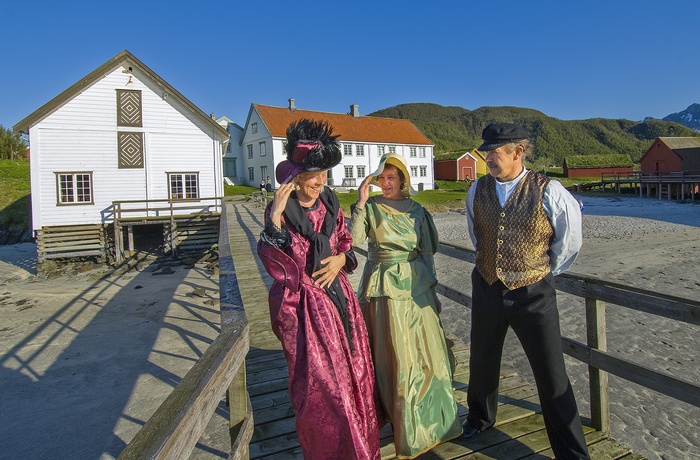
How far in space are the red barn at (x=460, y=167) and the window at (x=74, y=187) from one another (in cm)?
3471

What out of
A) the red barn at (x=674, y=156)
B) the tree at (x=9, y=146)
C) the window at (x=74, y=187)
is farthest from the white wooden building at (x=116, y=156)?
the red barn at (x=674, y=156)

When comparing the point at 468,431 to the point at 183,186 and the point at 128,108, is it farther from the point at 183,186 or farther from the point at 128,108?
the point at 128,108

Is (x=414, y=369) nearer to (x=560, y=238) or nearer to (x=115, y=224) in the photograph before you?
(x=560, y=238)

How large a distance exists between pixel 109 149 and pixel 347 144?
21642 millimetres

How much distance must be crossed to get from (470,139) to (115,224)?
408ft

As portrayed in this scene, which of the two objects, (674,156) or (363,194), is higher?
(674,156)

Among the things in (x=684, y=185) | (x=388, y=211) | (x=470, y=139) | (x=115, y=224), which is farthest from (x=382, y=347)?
(x=470, y=139)

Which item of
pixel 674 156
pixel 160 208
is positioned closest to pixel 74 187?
pixel 160 208

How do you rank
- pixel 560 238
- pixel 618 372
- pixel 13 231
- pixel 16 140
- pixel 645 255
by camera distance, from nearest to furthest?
1. pixel 560 238
2. pixel 618 372
3. pixel 645 255
4. pixel 13 231
5. pixel 16 140

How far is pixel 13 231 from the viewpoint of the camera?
2728 centimetres

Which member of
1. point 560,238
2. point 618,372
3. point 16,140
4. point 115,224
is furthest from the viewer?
point 16,140

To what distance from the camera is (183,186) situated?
63.1ft

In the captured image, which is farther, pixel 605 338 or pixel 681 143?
pixel 681 143

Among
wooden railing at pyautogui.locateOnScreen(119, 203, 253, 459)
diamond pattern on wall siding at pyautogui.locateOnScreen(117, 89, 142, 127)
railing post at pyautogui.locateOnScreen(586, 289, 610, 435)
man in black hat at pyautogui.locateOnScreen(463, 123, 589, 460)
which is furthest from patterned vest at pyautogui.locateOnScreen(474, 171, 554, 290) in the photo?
diamond pattern on wall siding at pyautogui.locateOnScreen(117, 89, 142, 127)
